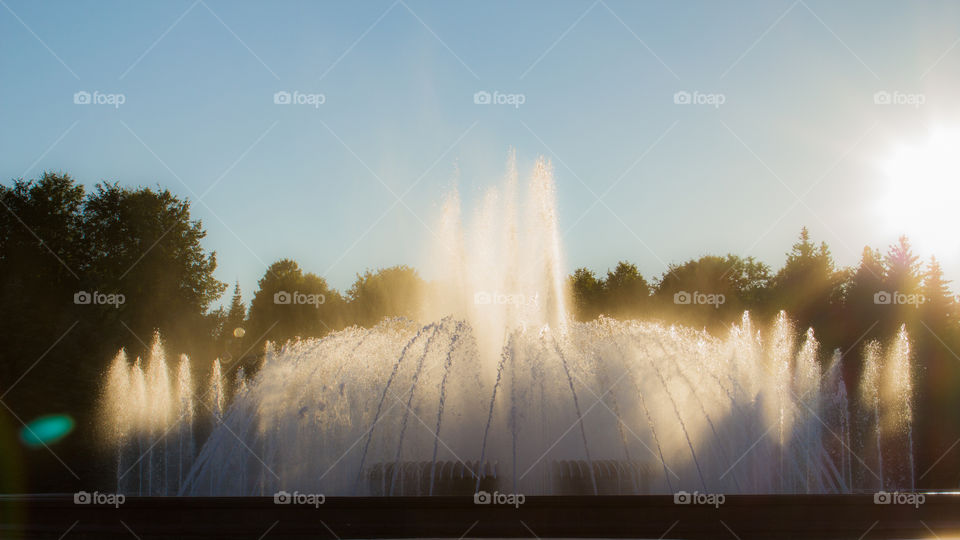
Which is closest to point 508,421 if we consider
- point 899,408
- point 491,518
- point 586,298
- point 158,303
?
point 491,518

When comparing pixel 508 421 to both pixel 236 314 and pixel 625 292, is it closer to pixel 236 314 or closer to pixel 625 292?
pixel 625 292

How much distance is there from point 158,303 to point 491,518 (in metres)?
39.1

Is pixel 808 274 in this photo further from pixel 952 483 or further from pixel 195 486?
pixel 195 486

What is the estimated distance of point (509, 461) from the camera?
1725cm

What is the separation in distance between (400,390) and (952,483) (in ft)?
76.1

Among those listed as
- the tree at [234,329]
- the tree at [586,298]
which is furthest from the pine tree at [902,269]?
the tree at [234,329]

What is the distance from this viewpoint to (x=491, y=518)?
34.3 ft

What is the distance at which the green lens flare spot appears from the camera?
34.5 m

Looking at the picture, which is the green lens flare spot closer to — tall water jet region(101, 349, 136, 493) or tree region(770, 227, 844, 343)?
tall water jet region(101, 349, 136, 493)

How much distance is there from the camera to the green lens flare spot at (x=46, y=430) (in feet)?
113

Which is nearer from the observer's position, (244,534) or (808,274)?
(244,534)

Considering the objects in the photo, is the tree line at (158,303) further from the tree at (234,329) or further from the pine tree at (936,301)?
the tree at (234,329)

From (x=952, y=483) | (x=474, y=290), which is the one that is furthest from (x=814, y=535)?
(x=952, y=483)

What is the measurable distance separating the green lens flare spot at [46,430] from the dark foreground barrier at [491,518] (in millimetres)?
27047
